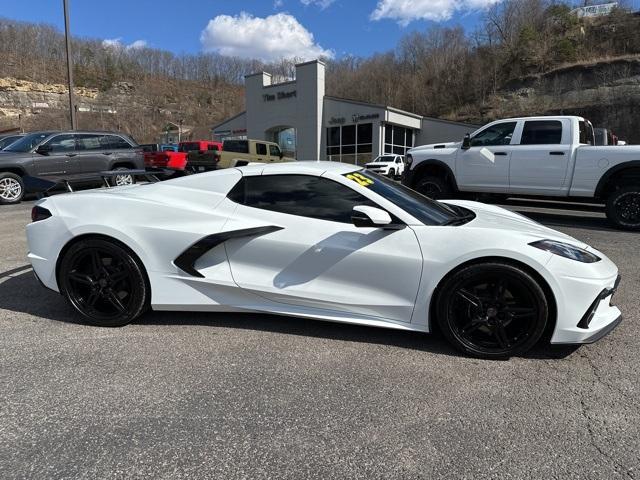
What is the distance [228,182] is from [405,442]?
7.71 feet

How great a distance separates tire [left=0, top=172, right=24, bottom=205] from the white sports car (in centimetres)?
894

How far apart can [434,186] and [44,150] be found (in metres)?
9.60

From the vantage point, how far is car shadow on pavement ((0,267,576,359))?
129 inches

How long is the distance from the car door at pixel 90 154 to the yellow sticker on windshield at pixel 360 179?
33.1 ft

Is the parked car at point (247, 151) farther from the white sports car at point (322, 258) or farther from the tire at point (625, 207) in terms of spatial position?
the white sports car at point (322, 258)

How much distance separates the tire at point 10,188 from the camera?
11.0m

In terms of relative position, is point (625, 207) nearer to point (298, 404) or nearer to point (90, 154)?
point (298, 404)

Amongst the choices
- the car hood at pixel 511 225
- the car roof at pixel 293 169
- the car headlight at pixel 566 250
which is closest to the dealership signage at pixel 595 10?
the car hood at pixel 511 225

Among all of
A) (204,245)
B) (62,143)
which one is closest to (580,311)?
(204,245)

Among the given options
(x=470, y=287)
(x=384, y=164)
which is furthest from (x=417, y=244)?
(x=384, y=164)

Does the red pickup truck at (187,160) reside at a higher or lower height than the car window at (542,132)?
lower

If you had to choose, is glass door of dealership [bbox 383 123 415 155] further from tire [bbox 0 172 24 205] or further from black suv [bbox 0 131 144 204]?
tire [bbox 0 172 24 205]

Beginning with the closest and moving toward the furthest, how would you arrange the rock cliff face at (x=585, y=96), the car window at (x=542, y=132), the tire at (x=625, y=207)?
1. the tire at (x=625, y=207)
2. the car window at (x=542, y=132)
3. the rock cliff face at (x=585, y=96)

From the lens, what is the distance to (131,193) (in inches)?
150
